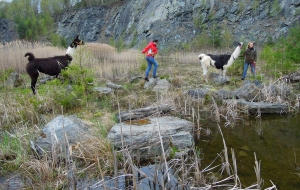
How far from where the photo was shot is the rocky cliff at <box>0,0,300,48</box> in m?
27.4

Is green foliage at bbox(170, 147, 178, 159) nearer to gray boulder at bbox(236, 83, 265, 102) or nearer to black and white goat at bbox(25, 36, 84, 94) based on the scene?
gray boulder at bbox(236, 83, 265, 102)

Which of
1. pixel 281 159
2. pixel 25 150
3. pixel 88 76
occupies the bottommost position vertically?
pixel 281 159

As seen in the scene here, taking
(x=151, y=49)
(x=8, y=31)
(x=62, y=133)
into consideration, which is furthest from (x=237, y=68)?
(x=8, y=31)

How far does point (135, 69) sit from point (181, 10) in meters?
21.8

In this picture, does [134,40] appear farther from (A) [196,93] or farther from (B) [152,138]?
(B) [152,138]

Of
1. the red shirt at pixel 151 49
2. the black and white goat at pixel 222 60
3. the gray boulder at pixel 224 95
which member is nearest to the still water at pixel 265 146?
the gray boulder at pixel 224 95

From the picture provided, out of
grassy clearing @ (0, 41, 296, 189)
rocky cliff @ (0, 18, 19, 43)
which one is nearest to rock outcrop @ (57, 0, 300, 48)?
rocky cliff @ (0, 18, 19, 43)

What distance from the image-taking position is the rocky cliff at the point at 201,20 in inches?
1078

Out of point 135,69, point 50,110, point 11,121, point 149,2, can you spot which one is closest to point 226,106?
point 50,110

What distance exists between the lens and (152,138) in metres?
4.61

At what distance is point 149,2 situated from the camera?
37.8 m

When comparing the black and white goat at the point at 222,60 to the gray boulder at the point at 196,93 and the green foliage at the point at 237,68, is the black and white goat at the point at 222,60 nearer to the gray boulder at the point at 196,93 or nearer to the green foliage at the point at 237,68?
the green foliage at the point at 237,68

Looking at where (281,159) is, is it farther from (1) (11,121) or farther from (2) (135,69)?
(2) (135,69)

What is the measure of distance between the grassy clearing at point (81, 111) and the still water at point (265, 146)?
32cm
